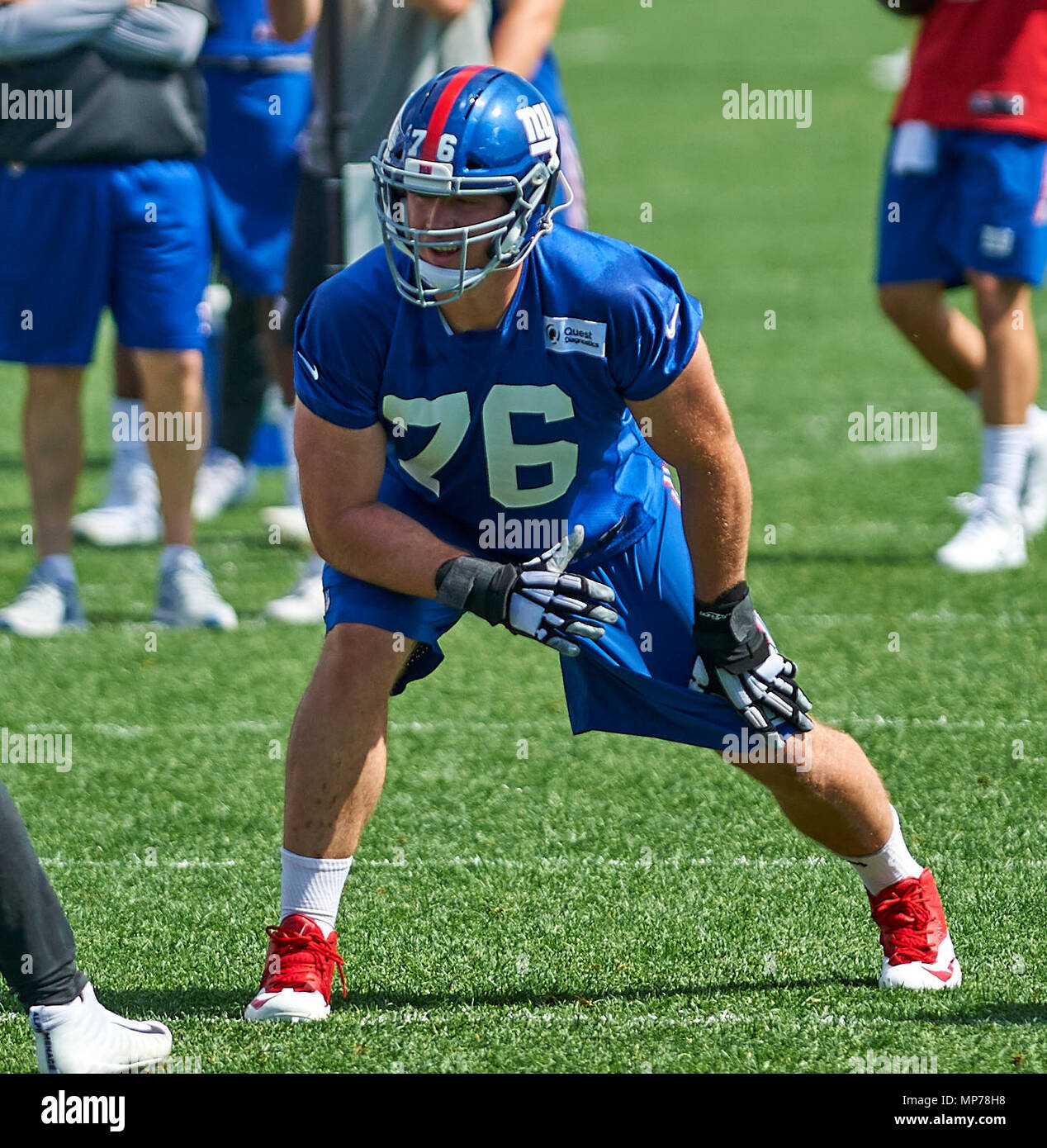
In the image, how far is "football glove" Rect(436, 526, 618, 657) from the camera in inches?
125

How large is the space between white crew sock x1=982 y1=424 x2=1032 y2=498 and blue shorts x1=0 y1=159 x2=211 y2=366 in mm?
2639

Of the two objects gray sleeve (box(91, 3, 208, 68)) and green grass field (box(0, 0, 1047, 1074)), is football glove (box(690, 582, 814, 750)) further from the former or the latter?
gray sleeve (box(91, 3, 208, 68))

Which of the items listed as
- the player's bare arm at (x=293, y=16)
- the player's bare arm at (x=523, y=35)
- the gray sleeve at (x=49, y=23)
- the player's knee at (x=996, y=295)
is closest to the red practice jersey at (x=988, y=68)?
the player's knee at (x=996, y=295)

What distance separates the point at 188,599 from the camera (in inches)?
230

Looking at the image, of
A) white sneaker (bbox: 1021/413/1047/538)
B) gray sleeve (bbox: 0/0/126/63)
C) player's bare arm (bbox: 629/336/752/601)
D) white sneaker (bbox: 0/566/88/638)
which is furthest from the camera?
white sneaker (bbox: 1021/413/1047/538)

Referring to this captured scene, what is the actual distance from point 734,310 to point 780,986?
7387 mm

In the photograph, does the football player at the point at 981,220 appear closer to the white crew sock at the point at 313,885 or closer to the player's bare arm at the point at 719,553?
the player's bare arm at the point at 719,553

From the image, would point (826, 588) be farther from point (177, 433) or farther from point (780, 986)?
point (780, 986)

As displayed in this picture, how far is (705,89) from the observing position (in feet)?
65.7

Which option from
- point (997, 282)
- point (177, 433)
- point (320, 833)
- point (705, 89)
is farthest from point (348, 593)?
point (705, 89)

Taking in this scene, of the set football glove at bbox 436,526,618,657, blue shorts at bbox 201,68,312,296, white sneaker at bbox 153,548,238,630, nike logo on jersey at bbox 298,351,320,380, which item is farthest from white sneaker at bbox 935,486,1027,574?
nike logo on jersey at bbox 298,351,320,380

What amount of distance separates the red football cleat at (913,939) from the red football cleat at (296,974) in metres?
1.00

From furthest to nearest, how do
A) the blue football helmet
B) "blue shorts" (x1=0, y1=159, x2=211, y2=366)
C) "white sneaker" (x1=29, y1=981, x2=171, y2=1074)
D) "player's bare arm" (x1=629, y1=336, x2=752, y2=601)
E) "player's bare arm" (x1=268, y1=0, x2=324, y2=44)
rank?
"player's bare arm" (x1=268, y1=0, x2=324, y2=44), "blue shorts" (x1=0, y1=159, x2=211, y2=366), "player's bare arm" (x1=629, y1=336, x2=752, y2=601), the blue football helmet, "white sneaker" (x1=29, y1=981, x2=171, y2=1074)

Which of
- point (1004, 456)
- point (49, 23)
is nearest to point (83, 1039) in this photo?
point (49, 23)
